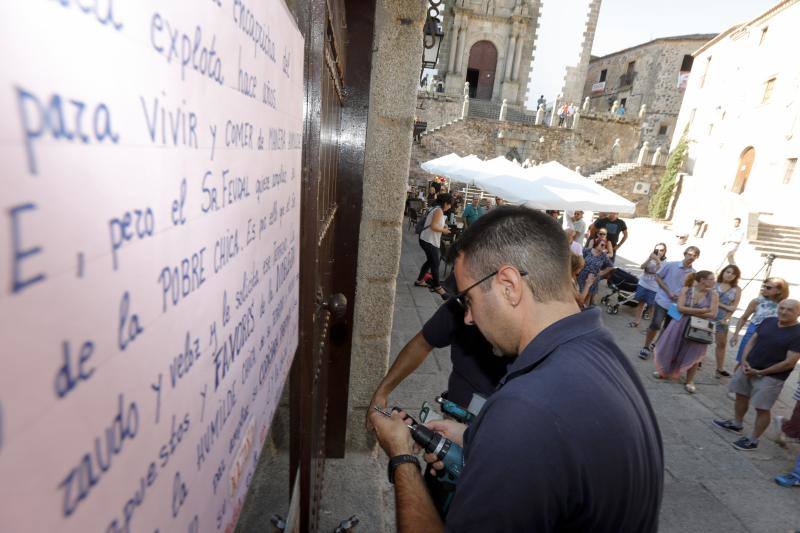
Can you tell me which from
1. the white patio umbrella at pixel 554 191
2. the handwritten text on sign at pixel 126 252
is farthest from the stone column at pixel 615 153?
the handwritten text on sign at pixel 126 252

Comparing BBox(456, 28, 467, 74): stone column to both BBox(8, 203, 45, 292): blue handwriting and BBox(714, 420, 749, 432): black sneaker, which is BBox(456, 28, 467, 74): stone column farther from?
BBox(8, 203, 45, 292): blue handwriting

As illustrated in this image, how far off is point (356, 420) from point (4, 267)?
318cm

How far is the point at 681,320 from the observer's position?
553 centimetres

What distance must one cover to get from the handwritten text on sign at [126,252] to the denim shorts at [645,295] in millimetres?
8169

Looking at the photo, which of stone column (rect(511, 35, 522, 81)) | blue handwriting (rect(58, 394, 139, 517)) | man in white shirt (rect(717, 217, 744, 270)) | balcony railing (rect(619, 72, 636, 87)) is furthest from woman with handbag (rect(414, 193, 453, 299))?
balcony railing (rect(619, 72, 636, 87))

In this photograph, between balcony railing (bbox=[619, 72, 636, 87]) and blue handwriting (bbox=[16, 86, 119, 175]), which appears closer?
blue handwriting (bbox=[16, 86, 119, 175])

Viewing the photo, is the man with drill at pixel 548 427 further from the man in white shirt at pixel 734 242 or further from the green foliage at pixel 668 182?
the green foliage at pixel 668 182

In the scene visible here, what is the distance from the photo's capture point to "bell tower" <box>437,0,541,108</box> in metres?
32.9

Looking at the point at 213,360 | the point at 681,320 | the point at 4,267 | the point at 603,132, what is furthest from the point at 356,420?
the point at 603,132

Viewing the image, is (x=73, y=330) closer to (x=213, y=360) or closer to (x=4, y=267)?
(x=4, y=267)

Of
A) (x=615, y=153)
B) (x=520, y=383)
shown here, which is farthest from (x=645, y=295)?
(x=615, y=153)

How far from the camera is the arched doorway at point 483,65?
34.2 metres

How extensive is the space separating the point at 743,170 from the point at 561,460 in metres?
25.1

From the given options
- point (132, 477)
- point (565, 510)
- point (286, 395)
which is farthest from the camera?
point (286, 395)
